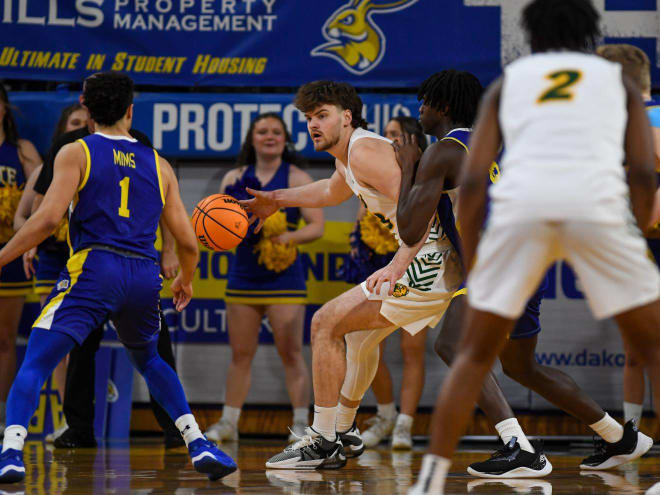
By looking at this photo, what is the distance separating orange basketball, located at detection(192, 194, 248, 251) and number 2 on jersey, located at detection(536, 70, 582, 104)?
284 centimetres

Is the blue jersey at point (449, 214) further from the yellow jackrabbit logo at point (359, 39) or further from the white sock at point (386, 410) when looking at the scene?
the yellow jackrabbit logo at point (359, 39)

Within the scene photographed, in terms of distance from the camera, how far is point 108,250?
15.9 feet

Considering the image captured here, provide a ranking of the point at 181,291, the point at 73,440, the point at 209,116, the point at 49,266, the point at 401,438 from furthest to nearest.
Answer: the point at 209,116, the point at 49,266, the point at 401,438, the point at 73,440, the point at 181,291

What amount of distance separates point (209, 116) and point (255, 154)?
60 cm

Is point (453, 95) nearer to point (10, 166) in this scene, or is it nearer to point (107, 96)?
point (107, 96)

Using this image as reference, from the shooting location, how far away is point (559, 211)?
10.3 ft

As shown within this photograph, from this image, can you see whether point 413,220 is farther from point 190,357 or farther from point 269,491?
point 190,357

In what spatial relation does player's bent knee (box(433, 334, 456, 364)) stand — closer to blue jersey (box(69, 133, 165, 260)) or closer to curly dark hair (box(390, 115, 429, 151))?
blue jersey (box(69, 133, 165, 260))

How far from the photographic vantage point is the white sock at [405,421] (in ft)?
23.8

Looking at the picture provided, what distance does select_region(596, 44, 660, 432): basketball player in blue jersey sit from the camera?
15.6 feet

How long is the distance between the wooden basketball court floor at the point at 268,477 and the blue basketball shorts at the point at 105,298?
75 centimetres

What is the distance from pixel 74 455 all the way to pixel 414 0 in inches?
181

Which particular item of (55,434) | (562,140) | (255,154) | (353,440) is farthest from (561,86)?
(55,434)

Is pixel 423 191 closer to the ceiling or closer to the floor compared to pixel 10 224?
closer to the floor
